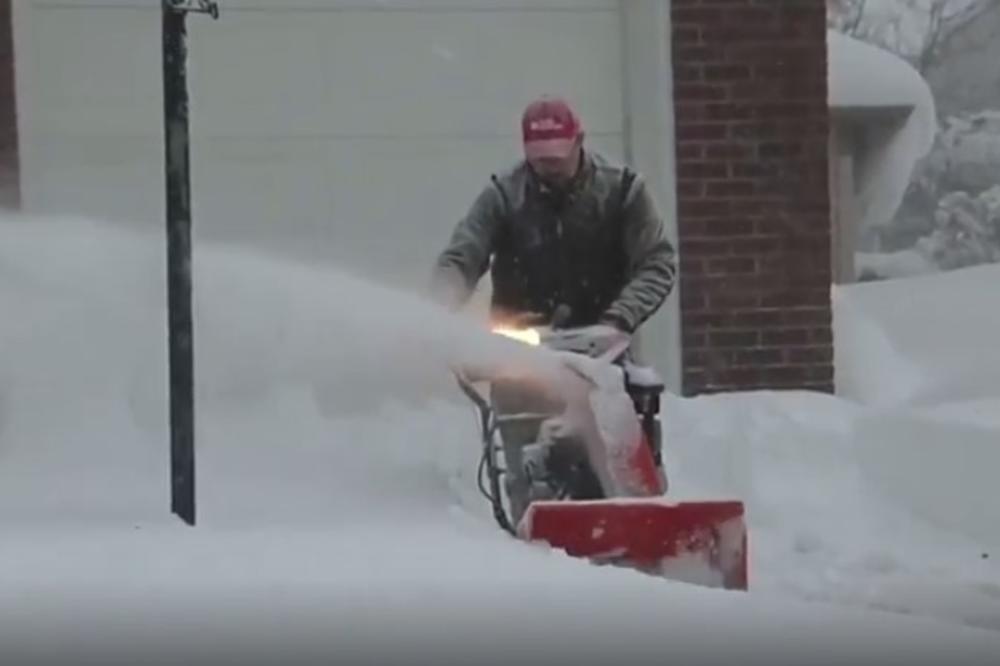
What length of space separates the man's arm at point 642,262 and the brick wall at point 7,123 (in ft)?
10.4

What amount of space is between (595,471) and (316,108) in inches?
141

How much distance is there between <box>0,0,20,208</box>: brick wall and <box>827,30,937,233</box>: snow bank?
798cm

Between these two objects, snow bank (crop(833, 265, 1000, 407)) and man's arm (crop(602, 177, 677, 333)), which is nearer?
man's arm (crop(602, 177, 677, 333))

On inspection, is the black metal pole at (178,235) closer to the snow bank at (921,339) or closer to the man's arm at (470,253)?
the man's arm at (470,253)

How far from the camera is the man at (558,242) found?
7730 mm

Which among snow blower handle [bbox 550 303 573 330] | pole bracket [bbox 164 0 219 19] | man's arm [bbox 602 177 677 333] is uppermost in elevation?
pole bracket [bbox 164 0 219 19]

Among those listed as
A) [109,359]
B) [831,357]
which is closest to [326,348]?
[109,359]

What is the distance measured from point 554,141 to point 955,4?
3471 cm

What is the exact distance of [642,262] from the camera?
25.2 feet

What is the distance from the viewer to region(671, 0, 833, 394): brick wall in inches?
409

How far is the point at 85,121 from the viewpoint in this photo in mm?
9789

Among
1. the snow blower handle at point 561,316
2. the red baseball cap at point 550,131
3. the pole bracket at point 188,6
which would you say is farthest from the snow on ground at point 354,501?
the pole bracket at point 188,6

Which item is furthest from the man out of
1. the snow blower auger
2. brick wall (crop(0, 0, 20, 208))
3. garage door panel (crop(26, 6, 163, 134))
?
brick wall (crop(0, 0, 20, 208))

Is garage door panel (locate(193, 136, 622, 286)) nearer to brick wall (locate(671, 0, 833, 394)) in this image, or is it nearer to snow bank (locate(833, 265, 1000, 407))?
brick wall (locate(671, 0, 833, 394))
